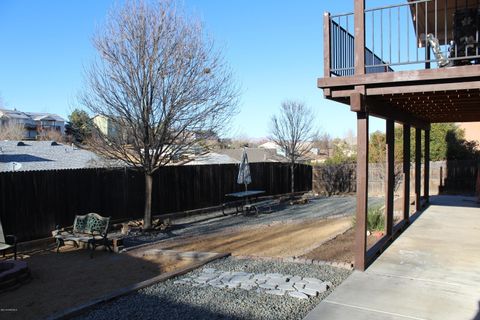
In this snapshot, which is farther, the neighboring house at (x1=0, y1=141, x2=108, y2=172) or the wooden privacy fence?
the wooden privacy fence

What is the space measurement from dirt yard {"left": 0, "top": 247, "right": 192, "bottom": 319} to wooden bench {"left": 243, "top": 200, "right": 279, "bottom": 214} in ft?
21.9

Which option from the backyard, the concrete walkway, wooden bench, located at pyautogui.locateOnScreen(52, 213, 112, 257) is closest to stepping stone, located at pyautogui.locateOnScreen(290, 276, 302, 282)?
the backyard

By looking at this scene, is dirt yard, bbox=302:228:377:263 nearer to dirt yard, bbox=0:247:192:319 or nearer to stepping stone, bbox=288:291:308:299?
stepping stone, bbox=288:291:308:299

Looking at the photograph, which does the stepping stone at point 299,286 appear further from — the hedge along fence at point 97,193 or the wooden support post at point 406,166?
the hedge along fence at point 97,193

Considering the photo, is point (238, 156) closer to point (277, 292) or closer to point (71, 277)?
point (71, 277)

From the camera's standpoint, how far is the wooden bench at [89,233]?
925cm

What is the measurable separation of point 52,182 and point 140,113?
9.44 ft

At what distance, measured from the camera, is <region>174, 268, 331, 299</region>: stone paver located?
5.39 meters

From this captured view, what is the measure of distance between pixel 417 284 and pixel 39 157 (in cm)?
1866

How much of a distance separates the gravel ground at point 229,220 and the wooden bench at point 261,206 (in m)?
0.32

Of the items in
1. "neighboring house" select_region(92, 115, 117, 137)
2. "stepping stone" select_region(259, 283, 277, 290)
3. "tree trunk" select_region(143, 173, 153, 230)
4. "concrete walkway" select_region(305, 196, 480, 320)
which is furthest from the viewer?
"tree trunk" select_region(143, 173, 153, 230)

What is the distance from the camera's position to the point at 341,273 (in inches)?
244

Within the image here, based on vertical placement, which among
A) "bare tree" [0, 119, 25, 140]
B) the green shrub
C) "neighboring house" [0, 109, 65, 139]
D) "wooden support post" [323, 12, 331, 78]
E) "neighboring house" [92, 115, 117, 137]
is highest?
"neighboring house" [0, 109, 65, 139]

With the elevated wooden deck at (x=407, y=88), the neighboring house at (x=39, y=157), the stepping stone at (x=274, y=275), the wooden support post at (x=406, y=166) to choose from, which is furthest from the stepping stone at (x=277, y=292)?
the neighboring house at (x=39, y=157)
